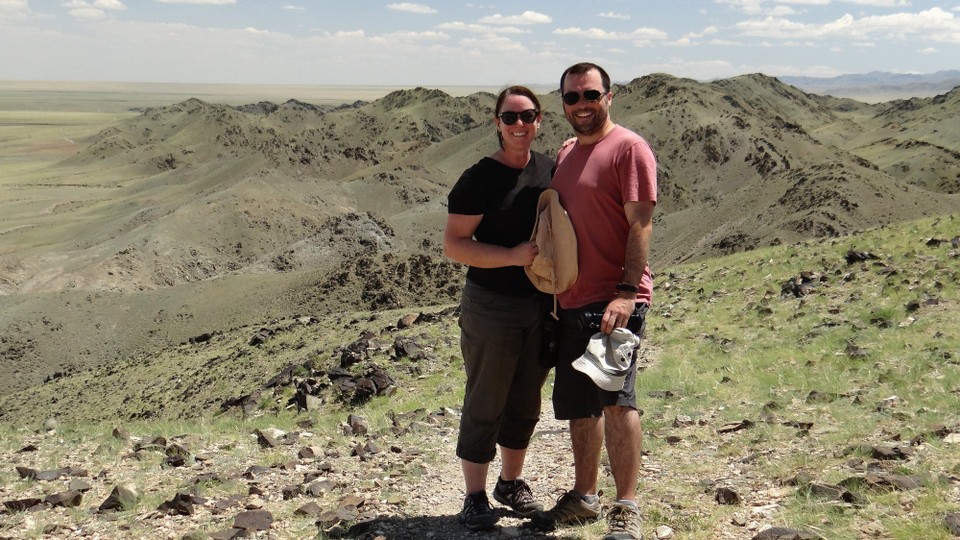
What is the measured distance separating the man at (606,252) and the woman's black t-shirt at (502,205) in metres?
0.18

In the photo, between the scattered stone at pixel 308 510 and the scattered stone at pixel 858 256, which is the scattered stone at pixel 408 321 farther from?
the scattered stone at pixel 308 510

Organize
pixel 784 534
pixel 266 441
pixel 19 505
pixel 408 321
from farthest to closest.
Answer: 1. pixel 408 321
2. pixel 266 441
3. pixel 19 505
4. pixel 784 534

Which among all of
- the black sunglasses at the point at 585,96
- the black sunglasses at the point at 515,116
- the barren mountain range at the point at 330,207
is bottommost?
the barren mountain range at the point at 330,207

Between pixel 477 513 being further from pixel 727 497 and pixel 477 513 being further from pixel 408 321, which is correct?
pixel 408 321

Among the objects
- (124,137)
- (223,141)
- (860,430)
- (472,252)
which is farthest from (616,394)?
(124,137)

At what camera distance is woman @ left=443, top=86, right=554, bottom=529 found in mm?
4770

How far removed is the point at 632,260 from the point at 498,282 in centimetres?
86

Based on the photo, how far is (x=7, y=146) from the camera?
142 metres

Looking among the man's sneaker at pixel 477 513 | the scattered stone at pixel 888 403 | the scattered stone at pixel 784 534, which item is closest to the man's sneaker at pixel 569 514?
the man's sneaker at pixel 477 513

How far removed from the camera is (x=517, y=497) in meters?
5.40

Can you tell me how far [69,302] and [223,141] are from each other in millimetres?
68946

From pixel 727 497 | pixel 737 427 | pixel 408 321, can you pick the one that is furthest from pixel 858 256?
pixel 727 497

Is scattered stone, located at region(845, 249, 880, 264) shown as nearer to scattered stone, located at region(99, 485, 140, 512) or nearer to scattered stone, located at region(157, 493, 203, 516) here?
scattered stone, located at region(157, 493, 203, 516)

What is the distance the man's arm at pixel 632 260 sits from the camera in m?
4.46
